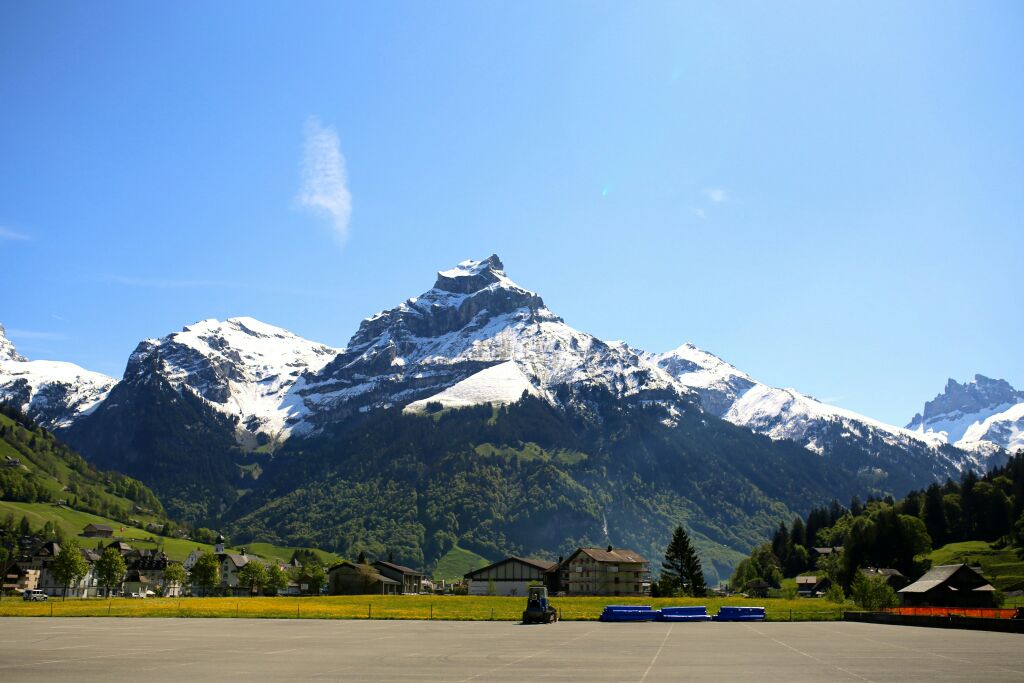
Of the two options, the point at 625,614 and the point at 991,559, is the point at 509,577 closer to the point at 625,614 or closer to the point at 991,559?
the point at 991,559

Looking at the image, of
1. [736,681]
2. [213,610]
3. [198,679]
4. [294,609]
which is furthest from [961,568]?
[198,679]

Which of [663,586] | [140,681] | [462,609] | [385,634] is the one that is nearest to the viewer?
[140,681]

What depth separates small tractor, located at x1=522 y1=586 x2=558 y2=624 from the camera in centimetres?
7450

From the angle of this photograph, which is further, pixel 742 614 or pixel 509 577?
pixel 509 577

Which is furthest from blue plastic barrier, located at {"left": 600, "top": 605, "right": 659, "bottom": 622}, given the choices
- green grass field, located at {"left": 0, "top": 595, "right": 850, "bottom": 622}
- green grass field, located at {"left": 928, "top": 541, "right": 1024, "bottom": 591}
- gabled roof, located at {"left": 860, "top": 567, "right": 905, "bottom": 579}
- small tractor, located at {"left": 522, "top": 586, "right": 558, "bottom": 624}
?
gabled roof, located at {"left": 860, "top": 567, "right": 905, "bottom": 579}

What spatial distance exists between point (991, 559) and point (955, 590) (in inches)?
2456

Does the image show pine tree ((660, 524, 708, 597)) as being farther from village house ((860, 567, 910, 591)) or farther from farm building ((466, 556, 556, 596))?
village house ((860, 567, 910, 591))

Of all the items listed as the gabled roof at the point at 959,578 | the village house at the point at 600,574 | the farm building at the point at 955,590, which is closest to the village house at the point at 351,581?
the village house at the point at 600,574

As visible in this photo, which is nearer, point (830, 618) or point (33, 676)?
point (33, 676)

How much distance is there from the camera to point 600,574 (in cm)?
18375

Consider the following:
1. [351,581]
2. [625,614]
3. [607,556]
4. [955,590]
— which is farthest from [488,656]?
[351,581]

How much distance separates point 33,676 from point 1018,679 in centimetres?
3497

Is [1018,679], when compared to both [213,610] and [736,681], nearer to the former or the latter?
[736,681]

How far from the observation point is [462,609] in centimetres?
9869
